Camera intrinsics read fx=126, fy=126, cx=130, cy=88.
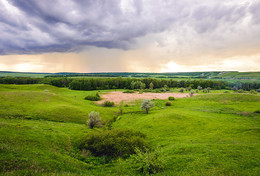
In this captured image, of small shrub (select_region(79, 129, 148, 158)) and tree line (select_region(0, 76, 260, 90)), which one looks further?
tree line (select_region(0, 76, 260, 90))

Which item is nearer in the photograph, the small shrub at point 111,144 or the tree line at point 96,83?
the small shrub at point 111,144

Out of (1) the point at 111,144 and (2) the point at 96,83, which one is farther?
(2) the point at 96,83

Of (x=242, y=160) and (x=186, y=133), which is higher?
(x=242, y=160)

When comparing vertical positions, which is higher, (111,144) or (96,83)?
(96,83)

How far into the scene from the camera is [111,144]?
21.3 m

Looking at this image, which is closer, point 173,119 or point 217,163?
point 217,163

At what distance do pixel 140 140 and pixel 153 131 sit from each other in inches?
334

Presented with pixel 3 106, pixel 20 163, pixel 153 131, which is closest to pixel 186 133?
pixel 153 131

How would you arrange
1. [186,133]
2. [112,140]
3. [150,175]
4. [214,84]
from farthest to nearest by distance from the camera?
1. [214,84]
2. [186,133]
3. [112,140]
4. [150,175]

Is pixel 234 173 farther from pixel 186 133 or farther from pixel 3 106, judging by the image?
pixel 3 106

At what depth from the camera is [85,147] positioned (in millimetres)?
22047

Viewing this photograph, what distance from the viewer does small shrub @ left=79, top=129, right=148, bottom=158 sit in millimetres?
20922

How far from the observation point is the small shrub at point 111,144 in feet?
68.6

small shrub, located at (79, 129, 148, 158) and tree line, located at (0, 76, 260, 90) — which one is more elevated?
tree line, located at (0, 76, 260, 90)
